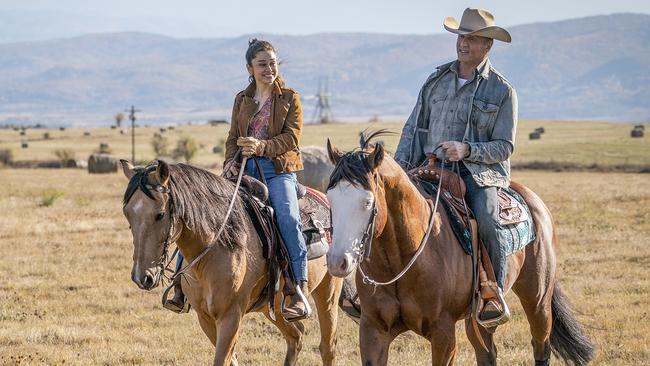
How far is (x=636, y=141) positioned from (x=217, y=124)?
62408 mm

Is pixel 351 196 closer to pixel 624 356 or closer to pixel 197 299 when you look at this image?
pixel 197 299

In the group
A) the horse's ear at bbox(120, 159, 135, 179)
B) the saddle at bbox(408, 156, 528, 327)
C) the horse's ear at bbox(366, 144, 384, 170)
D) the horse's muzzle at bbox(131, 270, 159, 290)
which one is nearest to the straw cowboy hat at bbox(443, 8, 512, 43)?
the saddle at bbox(408, 156, 528, 327)

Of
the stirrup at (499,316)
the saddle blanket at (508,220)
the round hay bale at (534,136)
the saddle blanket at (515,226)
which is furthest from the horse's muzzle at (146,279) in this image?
the round hay bale at (534,136)

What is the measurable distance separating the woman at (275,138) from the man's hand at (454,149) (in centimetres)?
153

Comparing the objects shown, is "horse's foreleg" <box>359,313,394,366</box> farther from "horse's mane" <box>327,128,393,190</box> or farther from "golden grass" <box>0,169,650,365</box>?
"golden grass" <box>0,169,650,365</box>

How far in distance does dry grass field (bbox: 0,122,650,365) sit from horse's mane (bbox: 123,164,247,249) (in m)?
2.69

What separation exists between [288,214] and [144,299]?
5.94 m

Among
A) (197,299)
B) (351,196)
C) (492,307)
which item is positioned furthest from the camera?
(197,299)

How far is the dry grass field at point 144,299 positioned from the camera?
33.4 ft

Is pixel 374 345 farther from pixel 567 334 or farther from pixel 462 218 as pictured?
pixel 567 334

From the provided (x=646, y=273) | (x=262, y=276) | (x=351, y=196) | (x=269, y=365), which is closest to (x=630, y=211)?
(x=646, y=273)

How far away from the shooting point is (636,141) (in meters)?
74.7

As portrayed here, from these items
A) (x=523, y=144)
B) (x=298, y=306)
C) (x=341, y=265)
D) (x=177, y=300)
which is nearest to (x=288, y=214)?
(x=298, y=306)

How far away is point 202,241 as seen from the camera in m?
7.38
